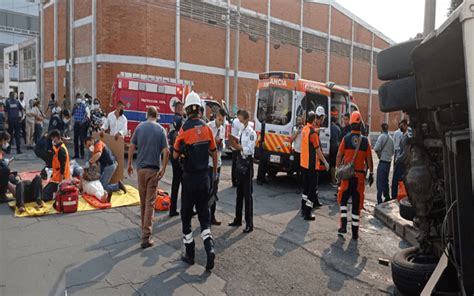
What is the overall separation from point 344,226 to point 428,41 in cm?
404

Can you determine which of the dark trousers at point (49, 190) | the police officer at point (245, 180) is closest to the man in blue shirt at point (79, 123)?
the dark trousers at point (49, 190)

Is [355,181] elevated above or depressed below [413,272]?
above

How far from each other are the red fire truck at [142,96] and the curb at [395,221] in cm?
882

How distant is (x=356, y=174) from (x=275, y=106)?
16.8 feet

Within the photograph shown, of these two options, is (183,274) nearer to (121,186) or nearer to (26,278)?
(26,278)

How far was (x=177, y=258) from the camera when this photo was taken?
5273mm

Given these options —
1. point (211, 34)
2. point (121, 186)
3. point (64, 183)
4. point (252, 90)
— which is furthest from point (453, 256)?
point (252, 90)

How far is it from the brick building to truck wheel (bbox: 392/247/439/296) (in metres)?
17.4

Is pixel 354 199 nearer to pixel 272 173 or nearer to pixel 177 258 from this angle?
pixel 177 258

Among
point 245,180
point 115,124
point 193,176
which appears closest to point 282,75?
point 115,124

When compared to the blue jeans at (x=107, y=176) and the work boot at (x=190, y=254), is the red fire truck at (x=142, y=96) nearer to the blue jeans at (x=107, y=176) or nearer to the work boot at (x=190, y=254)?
the blue jeans at (x=107, y=176)

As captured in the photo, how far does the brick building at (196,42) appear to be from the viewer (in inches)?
815

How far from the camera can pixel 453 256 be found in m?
3.42

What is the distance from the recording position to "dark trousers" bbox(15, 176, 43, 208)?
23.9 feet
